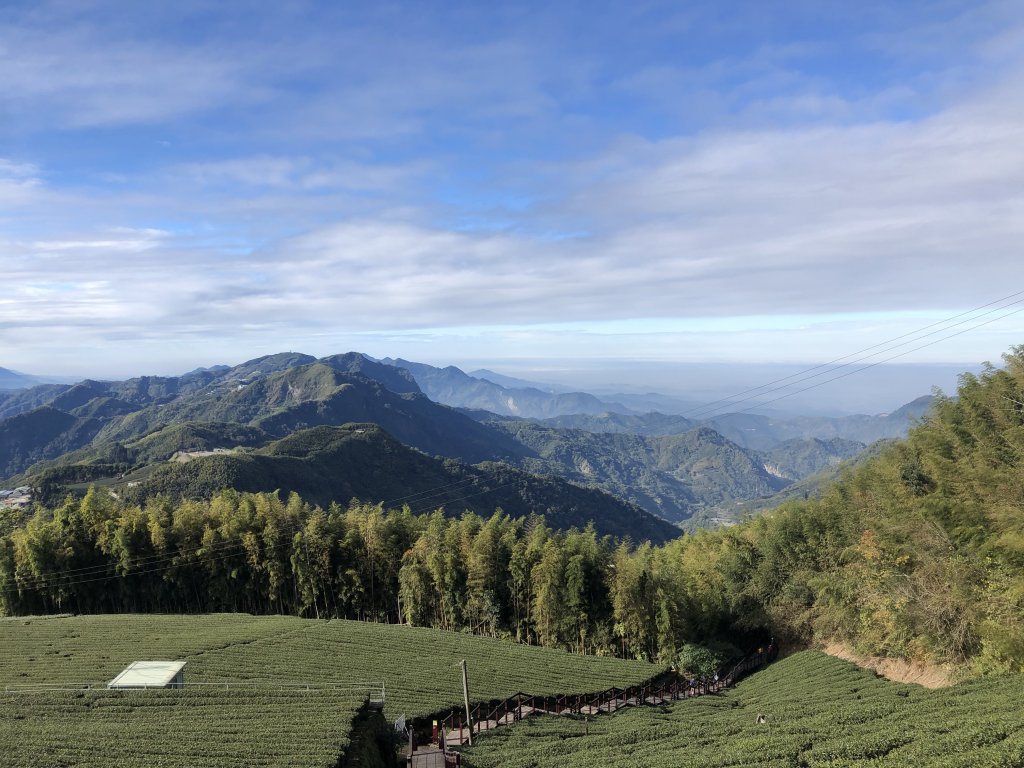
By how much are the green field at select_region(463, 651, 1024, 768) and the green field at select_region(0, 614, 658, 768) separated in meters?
5.63

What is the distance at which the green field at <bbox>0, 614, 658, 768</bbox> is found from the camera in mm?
17906

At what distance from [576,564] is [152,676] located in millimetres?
26945

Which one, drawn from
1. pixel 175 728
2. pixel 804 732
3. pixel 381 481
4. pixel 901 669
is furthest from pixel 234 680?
pixel 381 481

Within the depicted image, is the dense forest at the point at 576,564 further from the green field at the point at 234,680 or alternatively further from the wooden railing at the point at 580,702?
the green field at the point at 234,680

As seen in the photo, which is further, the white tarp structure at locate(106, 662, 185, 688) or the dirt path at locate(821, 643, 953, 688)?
the dirt path at locate(821, 643, 953, 688)

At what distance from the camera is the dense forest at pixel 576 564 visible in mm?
32531

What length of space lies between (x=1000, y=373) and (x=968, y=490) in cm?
824

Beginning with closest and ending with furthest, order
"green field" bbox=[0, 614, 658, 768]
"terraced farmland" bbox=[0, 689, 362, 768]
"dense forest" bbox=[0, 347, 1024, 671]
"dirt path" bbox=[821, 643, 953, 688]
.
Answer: "terraced farmland" bbox=[0, 689, 362, 768]
"green field" bbox=[0, 614, 658, 768]
"dirt path" bbox=[821, 643, 953, 688]
"dense forest" bbox=[0, 347, 1024, 671]

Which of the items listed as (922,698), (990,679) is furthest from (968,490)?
(922,698)

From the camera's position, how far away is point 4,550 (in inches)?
1711

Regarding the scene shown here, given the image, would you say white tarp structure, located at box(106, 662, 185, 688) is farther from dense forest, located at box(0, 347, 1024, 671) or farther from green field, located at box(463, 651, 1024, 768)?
dense forest, located at box(0, 347, 1024, 671)

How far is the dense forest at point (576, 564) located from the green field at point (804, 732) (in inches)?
325

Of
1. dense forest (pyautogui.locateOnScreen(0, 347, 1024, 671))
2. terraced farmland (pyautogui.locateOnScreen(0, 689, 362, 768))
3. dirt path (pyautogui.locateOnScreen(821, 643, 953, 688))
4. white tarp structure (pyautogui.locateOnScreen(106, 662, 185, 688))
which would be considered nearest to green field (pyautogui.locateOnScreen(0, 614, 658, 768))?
terraced farmland (pyautogui.locateOnScreen(0, 689, 362, 768))

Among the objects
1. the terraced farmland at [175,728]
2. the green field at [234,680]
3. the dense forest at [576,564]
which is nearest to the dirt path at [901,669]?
the dense forest at [576,564]
